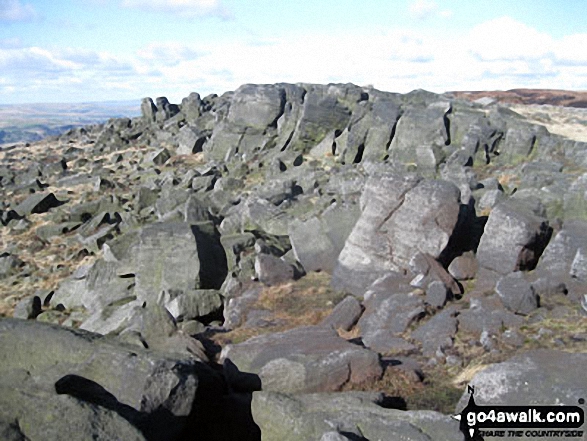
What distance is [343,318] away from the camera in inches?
671

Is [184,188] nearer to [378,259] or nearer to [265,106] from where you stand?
[265,106]

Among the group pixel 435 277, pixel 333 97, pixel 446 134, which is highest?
pixel 333 97

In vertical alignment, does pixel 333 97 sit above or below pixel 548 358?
above

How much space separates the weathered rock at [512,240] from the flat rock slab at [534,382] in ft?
24.2

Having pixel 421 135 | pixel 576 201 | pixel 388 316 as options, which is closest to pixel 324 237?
pixel 388 316

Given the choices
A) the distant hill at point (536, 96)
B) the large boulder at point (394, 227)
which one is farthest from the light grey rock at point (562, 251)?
the distant hill at point (536, 96)

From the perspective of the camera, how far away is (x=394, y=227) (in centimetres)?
1933

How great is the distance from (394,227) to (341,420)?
11.1 m

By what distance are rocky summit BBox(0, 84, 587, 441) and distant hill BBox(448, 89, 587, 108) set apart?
129 ft

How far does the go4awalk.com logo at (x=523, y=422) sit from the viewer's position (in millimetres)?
9016

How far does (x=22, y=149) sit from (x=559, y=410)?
8124 centimetres

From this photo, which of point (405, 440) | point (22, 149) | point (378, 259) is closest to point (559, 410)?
point (405, 440)

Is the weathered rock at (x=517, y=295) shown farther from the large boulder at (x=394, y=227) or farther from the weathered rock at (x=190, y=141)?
the weathered rock at (x=190, y=141)

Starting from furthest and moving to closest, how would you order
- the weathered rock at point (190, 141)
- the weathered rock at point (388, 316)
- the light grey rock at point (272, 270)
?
the weathered rock at point (190, 141) → the light grey rock at point (272, 270) → the weathered rock at point (388, 316)
